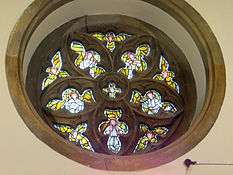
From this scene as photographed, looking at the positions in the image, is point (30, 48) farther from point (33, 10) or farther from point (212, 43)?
point (212, 43)

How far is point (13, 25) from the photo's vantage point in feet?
19.5

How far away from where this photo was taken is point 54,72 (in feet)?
20.9

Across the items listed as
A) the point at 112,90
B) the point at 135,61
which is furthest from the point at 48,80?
the point at 135,61

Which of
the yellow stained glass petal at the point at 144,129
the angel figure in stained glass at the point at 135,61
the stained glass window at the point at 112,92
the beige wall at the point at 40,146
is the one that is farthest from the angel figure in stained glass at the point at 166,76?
the beige wall at the point at 40,146

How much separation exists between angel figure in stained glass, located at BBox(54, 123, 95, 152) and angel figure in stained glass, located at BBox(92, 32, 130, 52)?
888 millimetres

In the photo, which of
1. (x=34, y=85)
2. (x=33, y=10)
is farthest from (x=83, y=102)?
(x=33, y=10)

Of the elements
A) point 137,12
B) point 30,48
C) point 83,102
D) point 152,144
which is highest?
point 137,12

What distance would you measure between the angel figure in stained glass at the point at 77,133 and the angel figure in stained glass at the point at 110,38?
35.0 inches

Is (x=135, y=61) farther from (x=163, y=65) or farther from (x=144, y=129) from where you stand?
(x=144, y=129)

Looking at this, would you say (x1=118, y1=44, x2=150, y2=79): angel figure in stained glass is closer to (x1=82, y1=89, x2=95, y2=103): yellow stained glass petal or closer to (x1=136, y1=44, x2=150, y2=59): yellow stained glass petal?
(x1=136, y1=44, x2=150, y2=59): yellow stained glass petal

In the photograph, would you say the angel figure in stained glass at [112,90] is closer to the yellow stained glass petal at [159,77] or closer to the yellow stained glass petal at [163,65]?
the yellow stained glass petal at [159,77]

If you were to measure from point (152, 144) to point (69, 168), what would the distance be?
0.90 metres

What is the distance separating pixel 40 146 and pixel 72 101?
0.84 m

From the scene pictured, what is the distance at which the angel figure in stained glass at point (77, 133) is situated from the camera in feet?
19.5
